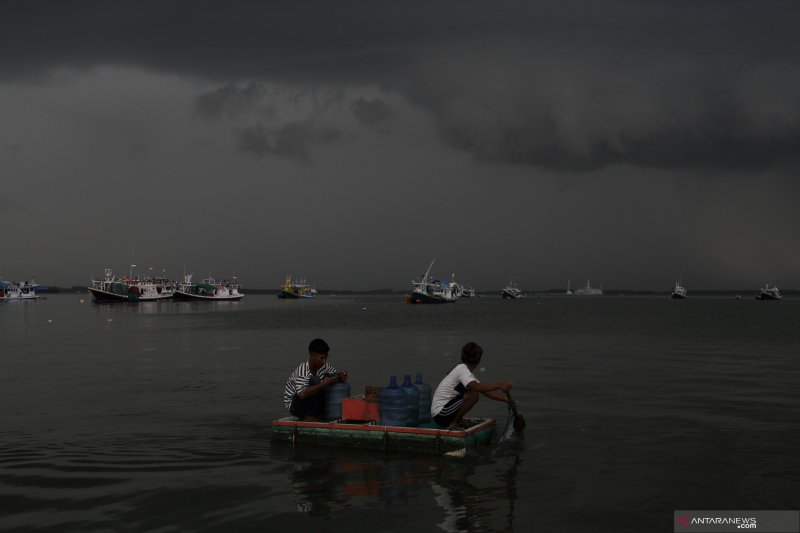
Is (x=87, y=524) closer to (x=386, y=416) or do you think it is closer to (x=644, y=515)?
(x=386, y=416)

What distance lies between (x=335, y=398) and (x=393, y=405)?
1.42 meters

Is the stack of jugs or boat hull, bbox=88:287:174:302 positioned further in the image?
boat hull, bbox=88:287:174:302

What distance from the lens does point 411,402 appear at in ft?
37.7

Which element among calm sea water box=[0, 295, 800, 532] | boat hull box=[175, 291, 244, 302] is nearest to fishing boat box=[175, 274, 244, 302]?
boat hull box=[175, 291, 244, 302]

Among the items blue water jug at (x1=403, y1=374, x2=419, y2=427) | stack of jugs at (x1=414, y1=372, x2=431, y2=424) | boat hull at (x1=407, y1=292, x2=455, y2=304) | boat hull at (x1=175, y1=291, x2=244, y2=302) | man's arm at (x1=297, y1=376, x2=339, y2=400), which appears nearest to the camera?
blue water jug at (x1=403, y1=374, x2=419, y2=427)

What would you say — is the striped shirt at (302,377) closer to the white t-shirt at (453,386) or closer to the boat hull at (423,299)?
the white t-shirt at (453,386)

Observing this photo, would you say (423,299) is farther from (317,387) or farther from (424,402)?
(317,387)

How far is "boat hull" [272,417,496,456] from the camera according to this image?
10.8 m

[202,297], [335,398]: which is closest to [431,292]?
[202,297]

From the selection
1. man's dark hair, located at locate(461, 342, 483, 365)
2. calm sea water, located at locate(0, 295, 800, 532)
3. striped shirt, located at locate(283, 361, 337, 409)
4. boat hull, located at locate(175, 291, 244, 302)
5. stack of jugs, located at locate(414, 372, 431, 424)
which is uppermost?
man's dark hair, located at locate(461, 342, 483, 365)

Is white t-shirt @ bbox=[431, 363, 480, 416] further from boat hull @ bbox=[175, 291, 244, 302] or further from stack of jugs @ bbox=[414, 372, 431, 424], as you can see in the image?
boat hull @ bbox=[175, 291, 244, 302]

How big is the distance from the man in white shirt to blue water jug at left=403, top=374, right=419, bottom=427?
421 millimetres

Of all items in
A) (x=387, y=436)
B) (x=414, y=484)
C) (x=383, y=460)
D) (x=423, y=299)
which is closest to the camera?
(x=414, y=484)

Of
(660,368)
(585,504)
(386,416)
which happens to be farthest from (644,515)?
(660,368)
